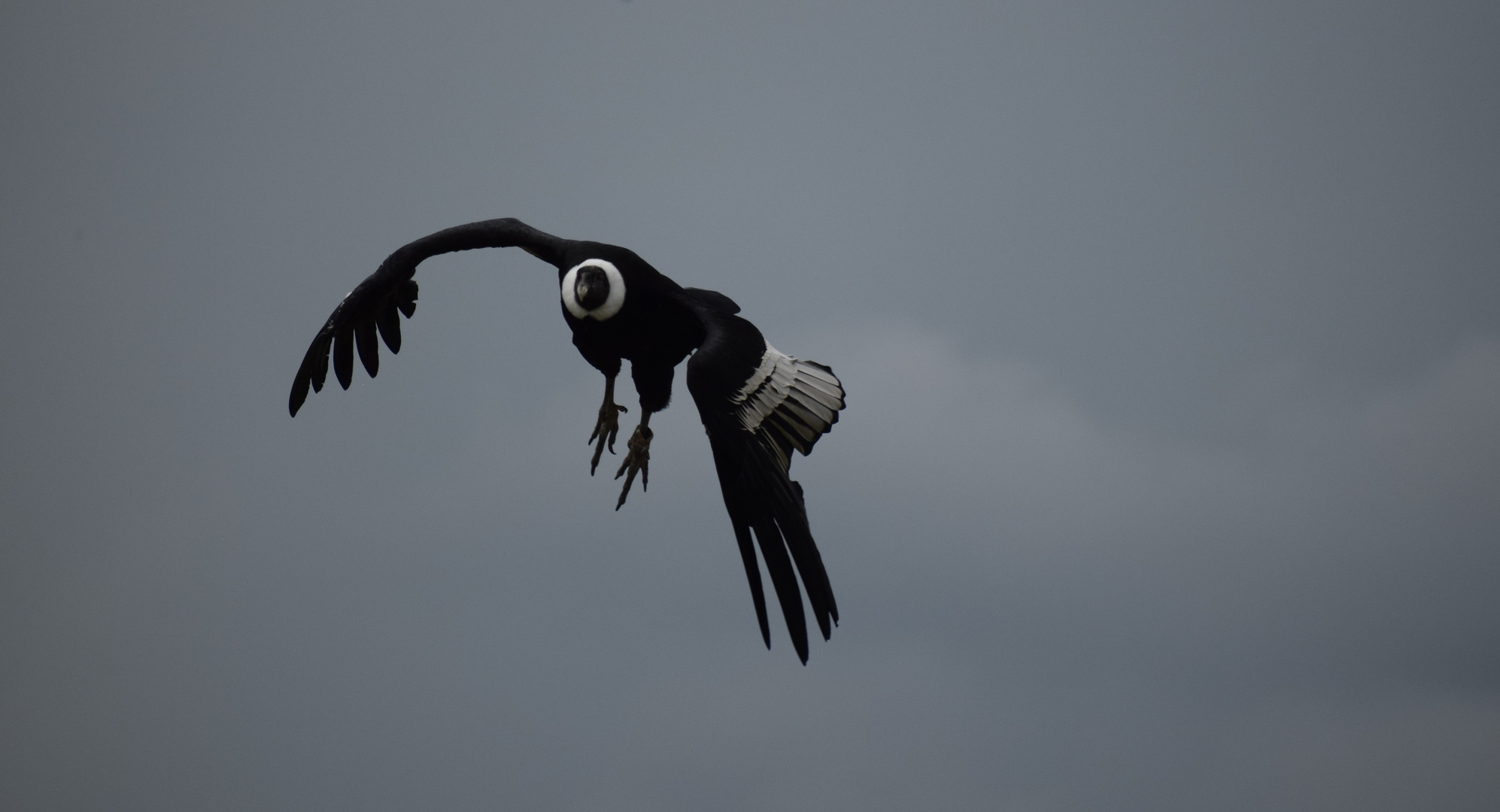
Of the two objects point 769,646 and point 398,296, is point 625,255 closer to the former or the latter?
point 398,296

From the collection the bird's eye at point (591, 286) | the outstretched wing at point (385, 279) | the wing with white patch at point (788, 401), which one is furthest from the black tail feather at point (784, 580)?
the outstretched wing at point (385, 279)

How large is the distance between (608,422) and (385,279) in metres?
2.05

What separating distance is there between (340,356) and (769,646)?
4.87 m

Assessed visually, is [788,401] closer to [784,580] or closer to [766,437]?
[766,437]

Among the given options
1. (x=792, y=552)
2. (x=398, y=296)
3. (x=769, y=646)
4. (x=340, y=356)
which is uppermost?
(x=398, y=296)

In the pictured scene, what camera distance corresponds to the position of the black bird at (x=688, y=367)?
727 cm

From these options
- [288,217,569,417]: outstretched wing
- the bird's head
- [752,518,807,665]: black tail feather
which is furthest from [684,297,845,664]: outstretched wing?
[288,217,569,417]: outstretched wing

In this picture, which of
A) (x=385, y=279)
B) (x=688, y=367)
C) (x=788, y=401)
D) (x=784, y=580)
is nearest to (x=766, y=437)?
(x=788, y=401)

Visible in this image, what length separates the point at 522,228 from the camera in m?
9.70

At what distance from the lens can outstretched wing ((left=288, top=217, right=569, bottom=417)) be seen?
964 centimetres

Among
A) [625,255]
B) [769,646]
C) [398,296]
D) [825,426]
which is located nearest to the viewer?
[769,646]

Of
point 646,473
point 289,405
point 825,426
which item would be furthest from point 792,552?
point 289,405

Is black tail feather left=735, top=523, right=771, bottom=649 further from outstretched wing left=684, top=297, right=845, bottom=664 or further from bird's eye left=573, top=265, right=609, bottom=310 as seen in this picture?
bird's eye left=573, top=265, right=609, bottom=310

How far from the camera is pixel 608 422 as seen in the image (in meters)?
9.79
